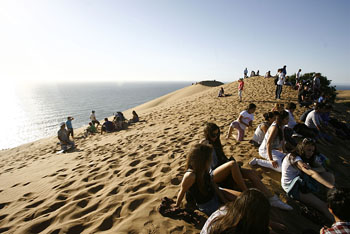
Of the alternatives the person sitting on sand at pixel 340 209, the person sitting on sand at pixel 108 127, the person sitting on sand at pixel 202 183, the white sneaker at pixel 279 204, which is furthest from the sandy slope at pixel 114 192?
the person sitting on sand at pixel 108 127

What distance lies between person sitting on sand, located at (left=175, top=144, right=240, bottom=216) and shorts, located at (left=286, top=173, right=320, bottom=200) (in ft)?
3.84

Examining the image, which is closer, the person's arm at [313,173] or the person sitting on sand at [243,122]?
the person's arm at [313,173]

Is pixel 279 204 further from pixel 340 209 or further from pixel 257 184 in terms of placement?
pixel 340 209

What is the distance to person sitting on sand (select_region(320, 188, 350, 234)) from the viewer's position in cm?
183

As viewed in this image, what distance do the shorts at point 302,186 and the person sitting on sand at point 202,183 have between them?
117 cm

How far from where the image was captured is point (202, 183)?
2379 mm

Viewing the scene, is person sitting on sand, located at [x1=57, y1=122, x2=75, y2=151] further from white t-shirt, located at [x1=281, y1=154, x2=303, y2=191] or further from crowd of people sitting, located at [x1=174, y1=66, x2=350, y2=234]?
white t-shirt, located at [x1=281, y1=154, x2=303, y2=191]

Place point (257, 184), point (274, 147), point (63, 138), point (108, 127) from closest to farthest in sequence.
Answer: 1. point (257, 184)
2. point (274, 147)
3. point (63, 138)
4. point (108, 127)

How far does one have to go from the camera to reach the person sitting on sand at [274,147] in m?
3.73

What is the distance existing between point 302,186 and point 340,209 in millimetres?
998

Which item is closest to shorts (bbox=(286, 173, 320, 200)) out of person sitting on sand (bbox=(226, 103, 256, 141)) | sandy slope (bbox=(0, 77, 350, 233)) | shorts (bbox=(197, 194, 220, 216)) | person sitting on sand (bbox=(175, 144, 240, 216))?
sandy slope (bbox=(0, 77, 350, 233))

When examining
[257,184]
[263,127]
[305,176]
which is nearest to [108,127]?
[263,127]

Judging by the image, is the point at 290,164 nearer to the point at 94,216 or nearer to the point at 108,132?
the point at 94,216

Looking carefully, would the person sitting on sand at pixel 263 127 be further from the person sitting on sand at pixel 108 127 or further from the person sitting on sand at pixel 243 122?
the person sitting on sand at pixel 108 127
